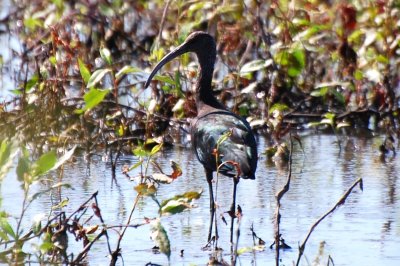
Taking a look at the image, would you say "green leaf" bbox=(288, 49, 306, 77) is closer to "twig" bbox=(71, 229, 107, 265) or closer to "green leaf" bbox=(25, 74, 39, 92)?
"green leaf" bbox=(25, 74, 39, 92)

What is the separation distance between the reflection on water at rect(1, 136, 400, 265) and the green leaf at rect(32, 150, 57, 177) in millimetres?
768

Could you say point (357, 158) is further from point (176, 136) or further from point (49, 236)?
point (49, 236)

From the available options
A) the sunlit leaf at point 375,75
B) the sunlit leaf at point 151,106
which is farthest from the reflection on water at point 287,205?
the sunlit leaf at point 375,75

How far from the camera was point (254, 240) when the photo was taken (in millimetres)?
5633

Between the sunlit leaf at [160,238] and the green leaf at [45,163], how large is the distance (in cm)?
50

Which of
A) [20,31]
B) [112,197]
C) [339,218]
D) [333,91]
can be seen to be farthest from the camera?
[20,31]

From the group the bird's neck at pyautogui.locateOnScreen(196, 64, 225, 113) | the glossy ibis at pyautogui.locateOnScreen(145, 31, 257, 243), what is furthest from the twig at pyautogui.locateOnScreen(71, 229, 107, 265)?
the bird's neck at pyautogui.locateOnScreen(196, 64, 225, 113)

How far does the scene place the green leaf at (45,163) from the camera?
15.4ft

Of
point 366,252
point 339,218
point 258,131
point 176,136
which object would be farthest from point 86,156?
point 366,252

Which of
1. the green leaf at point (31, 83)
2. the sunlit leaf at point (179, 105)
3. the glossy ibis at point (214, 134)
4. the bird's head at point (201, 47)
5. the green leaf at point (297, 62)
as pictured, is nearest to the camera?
the glossy ibis at point (214, 134)

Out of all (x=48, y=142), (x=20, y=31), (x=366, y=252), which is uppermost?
(x=20, y=31)

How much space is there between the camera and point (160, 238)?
4734 mm

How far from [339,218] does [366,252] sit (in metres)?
0.78

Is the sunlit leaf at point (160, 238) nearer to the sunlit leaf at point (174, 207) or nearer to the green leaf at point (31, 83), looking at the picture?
the sunlit leaf at point (174, 207)
